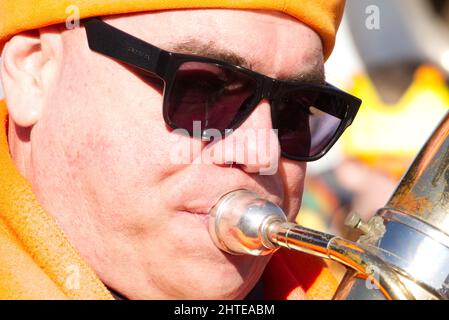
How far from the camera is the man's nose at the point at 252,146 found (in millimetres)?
1892

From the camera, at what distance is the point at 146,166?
1.87 m

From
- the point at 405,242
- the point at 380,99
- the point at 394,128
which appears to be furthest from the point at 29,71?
the point at 380,99

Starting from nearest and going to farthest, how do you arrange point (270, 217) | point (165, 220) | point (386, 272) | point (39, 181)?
point (386, 272) < point (270, 217) < point (165, 220) < point (39, 181)

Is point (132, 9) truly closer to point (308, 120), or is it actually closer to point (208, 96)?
point (208, 96)

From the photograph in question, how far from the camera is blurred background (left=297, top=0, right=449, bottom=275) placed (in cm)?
523

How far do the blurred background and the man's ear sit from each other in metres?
2.16

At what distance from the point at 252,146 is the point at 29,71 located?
0.61 metres

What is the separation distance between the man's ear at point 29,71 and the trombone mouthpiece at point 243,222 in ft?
1.74

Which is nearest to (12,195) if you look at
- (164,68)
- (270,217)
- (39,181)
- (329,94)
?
(39,181)

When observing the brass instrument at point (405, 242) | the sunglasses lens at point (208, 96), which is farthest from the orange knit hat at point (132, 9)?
the brass instrument at point (405, 242)

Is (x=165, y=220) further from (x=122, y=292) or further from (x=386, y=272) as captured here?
(x=386, y=272)

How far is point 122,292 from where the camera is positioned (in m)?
1.97

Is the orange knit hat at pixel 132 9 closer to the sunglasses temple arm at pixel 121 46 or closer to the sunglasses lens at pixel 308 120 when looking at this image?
the sunglasses temple arm at pixel 121 46

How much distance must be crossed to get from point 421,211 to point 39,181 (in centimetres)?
98
